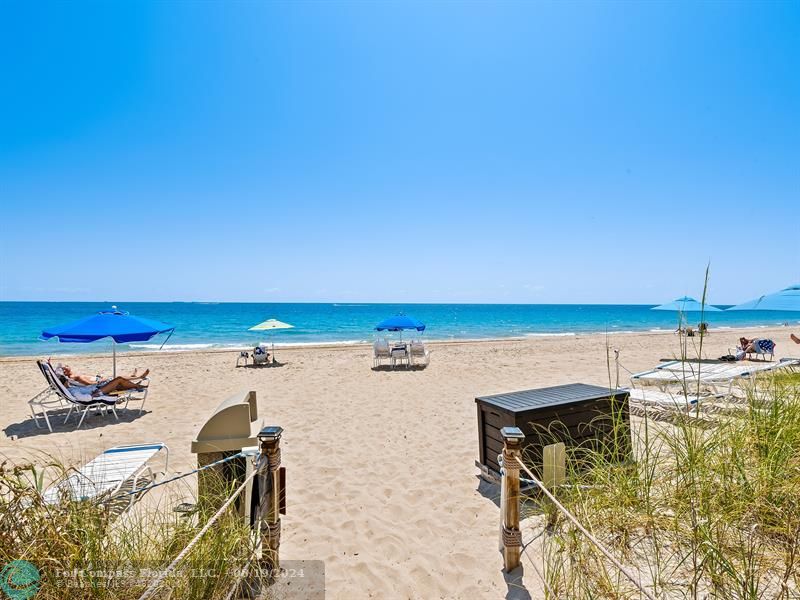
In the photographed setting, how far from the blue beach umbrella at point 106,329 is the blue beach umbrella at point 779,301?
38.0ft

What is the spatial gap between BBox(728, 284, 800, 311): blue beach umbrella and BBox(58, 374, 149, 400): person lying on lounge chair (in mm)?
12071

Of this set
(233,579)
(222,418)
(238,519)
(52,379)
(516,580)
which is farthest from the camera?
(52,379)

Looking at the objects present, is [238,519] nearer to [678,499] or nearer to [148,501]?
[148,501]

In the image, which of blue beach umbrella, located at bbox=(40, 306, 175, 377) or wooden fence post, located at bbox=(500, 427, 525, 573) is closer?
wooden fence post, located at bbox=(500, 427, 525, 573)

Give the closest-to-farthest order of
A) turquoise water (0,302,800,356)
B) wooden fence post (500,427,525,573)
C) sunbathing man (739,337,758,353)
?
wooden fence post (500,427,525,573), sunbathing man (739,337,758,353), turquoise water (0,302,800,356)

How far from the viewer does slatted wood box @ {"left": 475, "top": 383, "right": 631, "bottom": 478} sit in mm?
3832

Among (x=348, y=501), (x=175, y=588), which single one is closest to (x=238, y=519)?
(x=175, y=588)

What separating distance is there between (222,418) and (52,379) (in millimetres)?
5873

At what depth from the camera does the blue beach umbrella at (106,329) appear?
7.03 metres

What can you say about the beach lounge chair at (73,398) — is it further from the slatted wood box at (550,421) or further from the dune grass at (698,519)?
the dune grass at (698,519)

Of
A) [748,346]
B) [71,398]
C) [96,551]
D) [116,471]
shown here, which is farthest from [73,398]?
[748,346]

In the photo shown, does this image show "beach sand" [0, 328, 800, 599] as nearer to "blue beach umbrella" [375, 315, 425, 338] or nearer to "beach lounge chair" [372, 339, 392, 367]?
"beach lounge chair" [372, 339, 392, 367]

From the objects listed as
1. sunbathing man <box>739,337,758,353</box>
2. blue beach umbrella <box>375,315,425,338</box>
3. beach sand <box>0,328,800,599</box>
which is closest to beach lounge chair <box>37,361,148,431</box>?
beach sand <box>0,328,800,599</box>

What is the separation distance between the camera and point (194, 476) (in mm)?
4523
